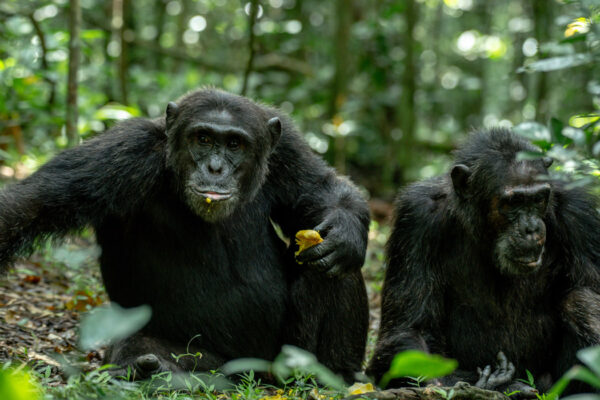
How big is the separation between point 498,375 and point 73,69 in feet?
24.9

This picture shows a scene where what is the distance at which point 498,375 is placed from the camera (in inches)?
257

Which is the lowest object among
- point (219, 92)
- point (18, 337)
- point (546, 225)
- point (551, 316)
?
point (18, 337)

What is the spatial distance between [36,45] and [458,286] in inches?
326

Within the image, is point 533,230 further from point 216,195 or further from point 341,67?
point 341,67

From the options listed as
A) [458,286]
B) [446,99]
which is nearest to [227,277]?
[458,286]

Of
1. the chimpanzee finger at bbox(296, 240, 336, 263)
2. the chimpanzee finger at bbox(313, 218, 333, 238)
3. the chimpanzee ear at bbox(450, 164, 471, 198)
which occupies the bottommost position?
the chimpanzee finger at bbox(296, 240, 336, 263)

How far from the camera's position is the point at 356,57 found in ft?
64.6

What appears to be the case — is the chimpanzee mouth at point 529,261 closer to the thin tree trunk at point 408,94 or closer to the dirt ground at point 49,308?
the dirt ground at point 49,308

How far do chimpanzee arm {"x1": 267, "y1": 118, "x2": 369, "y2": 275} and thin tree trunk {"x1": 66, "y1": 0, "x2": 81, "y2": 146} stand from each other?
4.34 m

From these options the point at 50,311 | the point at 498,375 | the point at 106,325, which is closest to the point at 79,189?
the point at 50,311

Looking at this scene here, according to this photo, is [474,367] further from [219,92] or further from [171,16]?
[171,16]

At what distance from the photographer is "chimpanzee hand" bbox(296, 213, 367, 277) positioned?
6.61 m

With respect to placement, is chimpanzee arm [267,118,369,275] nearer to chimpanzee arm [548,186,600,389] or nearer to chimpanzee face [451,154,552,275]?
chimpanzee face [451,154,552,275]

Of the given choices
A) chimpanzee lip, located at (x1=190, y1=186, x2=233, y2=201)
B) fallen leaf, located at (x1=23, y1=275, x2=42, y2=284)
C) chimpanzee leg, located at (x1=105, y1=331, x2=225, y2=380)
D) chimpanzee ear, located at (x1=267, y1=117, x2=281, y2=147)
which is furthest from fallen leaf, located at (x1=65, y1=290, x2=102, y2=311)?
chimpanzee ear, located at (x1=267, y1=117, x2=281, y2=147)
